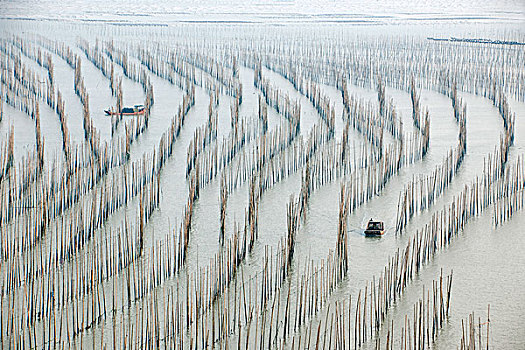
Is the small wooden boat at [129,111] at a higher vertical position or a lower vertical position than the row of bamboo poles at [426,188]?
higher

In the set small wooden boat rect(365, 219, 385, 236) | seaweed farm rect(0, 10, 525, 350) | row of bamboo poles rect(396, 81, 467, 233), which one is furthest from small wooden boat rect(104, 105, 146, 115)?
small wooden boat rect(365, 219, 385, 236)

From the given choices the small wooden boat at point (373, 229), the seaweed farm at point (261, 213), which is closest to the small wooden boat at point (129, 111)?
the seaweed farm at point (261, 213)

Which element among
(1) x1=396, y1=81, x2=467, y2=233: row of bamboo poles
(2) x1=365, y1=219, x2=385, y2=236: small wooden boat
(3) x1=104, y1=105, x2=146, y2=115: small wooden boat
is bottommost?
(2) x1=365, y1=219, x2=385, y2=236: small wooden boat

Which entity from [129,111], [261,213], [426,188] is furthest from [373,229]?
[129,111]

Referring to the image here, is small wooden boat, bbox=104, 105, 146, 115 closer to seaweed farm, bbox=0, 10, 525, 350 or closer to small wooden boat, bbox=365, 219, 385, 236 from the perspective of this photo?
seaweed farm, bbox=0, 10, 525, 350

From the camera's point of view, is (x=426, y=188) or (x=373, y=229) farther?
(x=426, y=188)

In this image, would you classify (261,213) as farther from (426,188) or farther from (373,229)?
(426,188)

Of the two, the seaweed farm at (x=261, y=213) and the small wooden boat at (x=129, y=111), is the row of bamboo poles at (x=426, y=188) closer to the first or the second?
the seaweed farm at (x=261, y=213)

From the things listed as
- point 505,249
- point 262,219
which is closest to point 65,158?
point 262,219

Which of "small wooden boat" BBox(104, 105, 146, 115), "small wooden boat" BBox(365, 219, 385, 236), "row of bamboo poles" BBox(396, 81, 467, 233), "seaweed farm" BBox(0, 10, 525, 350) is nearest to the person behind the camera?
"seaweed farm" BBox(0, 10, 525, 350)
